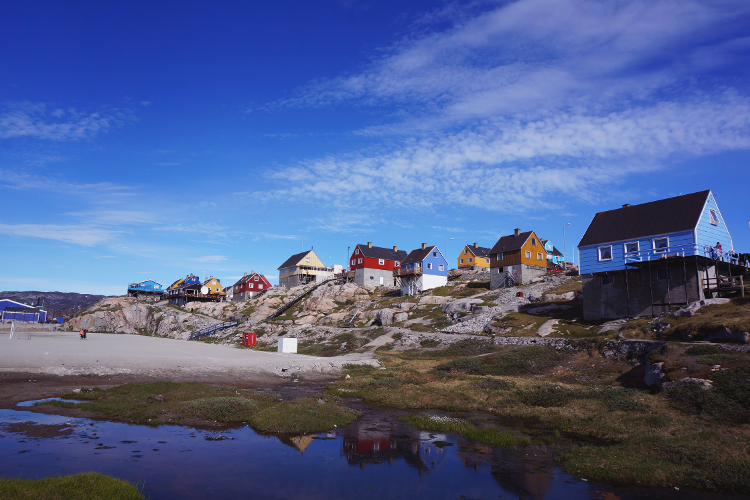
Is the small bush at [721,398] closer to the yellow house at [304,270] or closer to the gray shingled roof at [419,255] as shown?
the gray shingled roof at [419,255]

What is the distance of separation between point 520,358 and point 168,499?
95.8ft

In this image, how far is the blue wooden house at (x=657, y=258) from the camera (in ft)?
128

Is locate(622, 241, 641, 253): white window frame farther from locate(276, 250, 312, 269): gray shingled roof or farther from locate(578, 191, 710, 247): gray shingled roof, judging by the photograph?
A: locate(276, 250, 312, 269): gray shingled roof

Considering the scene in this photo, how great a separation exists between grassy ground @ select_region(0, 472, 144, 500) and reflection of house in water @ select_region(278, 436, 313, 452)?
20.9ft

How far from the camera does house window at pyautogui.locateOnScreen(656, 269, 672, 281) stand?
40259 mm

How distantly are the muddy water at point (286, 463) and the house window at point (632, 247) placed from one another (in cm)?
3455

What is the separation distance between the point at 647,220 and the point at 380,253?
6610 cm

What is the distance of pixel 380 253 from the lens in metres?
105

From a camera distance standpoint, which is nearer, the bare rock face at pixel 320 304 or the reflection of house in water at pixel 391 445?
the reflection of house in water at pixel 391 445

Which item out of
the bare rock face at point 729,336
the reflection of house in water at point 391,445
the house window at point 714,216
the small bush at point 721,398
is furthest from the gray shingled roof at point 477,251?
the reflection of house in water at point 391,445

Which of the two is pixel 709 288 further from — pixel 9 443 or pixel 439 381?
pixel 9 443

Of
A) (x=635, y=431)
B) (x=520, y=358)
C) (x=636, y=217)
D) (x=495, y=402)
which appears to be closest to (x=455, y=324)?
(x=520, y=358)

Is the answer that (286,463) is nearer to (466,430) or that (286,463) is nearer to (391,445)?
(391,445)

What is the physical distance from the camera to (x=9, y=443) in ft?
49.0
